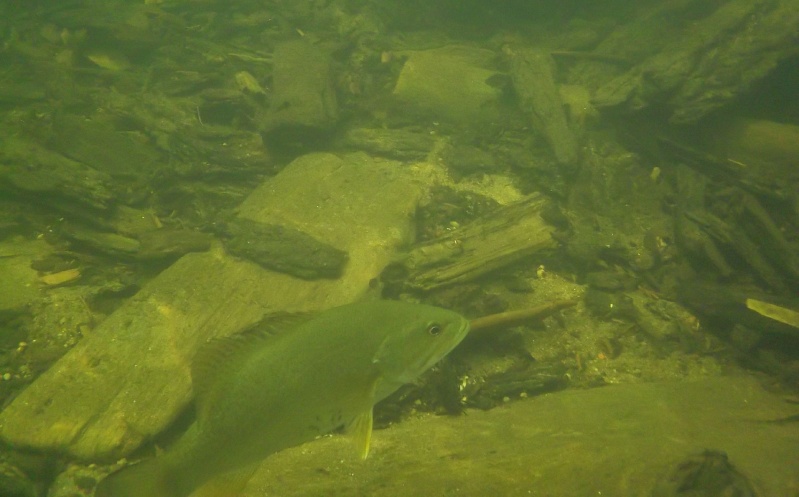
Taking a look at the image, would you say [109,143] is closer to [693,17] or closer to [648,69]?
[648,69]

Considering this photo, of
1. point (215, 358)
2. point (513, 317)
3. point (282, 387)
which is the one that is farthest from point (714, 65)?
point (215, 358)

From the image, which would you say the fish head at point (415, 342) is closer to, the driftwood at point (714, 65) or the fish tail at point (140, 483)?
the fish tail at point (140, 483)

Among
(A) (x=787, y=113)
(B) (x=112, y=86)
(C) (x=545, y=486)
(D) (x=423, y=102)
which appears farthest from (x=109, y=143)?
(A) (x=787, y=113)

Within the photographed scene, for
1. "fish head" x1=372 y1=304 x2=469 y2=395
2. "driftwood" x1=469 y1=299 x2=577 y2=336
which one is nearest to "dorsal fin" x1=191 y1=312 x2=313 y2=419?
"fish head" x1=372 y1=304 x2=469 y2=395

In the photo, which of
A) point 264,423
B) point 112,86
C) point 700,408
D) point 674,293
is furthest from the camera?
point 112,86

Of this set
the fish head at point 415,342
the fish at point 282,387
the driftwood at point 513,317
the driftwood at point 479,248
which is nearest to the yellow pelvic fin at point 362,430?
the fish at point 282,387

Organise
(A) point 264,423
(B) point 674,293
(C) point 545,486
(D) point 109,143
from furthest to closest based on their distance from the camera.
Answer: (D) point 109,143 < (B) point 674,293 < (C) point 545,486 < (A) point 264,423
